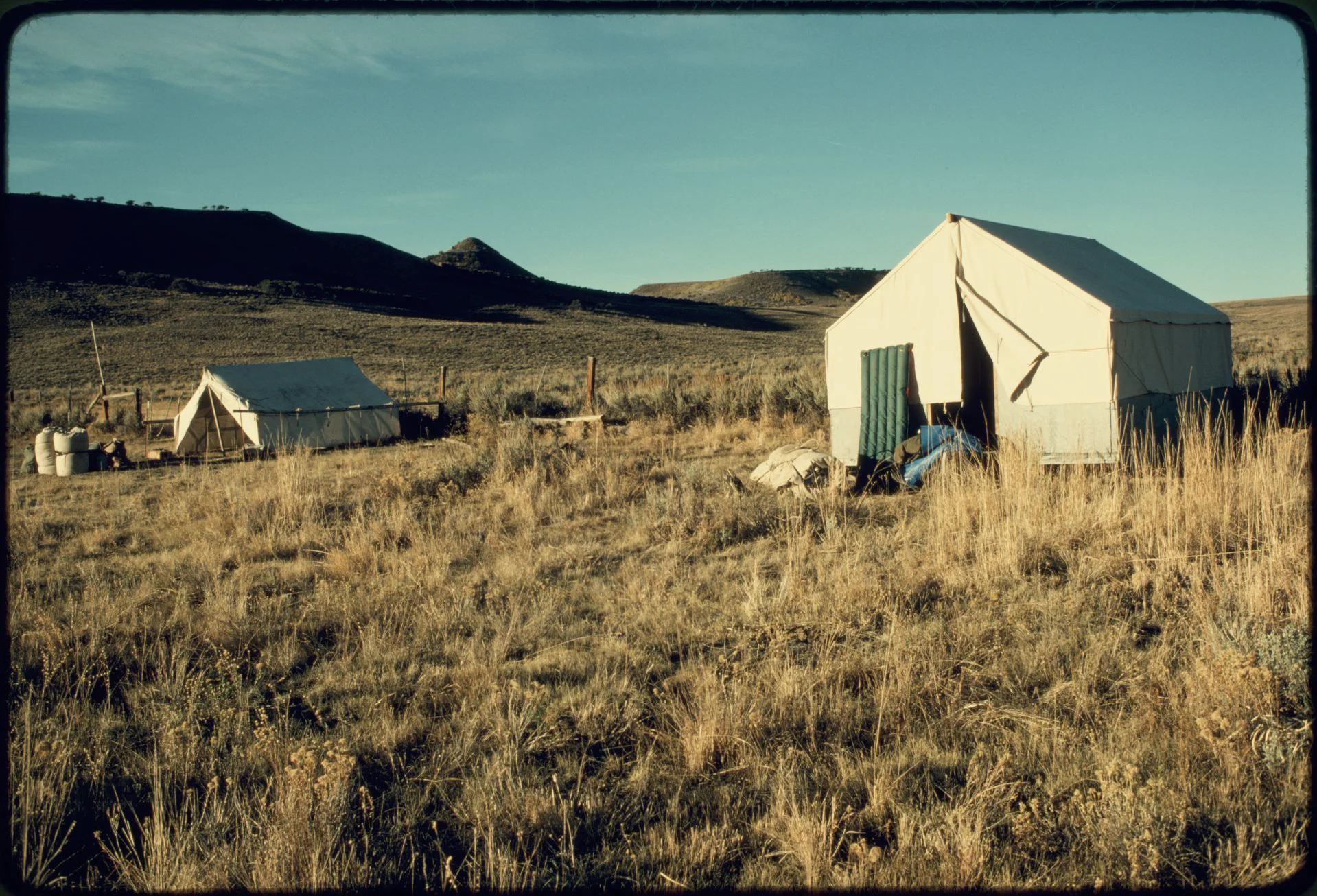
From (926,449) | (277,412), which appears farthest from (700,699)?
(277,412)

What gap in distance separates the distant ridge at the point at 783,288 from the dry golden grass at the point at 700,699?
78.2 meters

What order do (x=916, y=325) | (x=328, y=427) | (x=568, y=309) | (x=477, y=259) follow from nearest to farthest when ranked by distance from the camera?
(x=916, y=325), (x=328, y=427), (x=568, y=309), (x=477, y=259)

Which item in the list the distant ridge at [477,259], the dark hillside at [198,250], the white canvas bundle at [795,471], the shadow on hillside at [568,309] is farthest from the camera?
the distant ridge at [477,259]

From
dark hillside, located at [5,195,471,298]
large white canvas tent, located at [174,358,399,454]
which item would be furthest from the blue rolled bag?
dark hillside, located at [5,195,471,298]

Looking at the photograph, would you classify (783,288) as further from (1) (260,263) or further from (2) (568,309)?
(1) (260,263)

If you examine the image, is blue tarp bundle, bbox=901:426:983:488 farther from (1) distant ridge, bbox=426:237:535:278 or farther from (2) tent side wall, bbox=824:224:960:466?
(1) distant ridge, bbox=426:237:535:278

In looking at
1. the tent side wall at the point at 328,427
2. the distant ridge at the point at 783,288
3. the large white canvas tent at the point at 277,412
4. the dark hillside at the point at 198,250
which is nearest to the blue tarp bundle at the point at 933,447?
the tent side wall at the point at 328,427

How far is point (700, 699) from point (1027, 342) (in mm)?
6690

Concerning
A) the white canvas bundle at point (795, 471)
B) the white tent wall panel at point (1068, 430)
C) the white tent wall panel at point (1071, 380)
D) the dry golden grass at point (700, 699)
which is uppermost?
the white tent wall panel at point (1071, 380)

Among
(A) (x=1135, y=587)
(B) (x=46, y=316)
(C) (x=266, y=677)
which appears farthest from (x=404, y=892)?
(B) (x=46, y=316)

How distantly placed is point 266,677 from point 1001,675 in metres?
3.06

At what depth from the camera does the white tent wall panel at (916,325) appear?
9008mm

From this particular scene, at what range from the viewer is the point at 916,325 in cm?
933

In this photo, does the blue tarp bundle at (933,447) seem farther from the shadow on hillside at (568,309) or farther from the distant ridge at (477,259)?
the distant ridge at (477,259)
